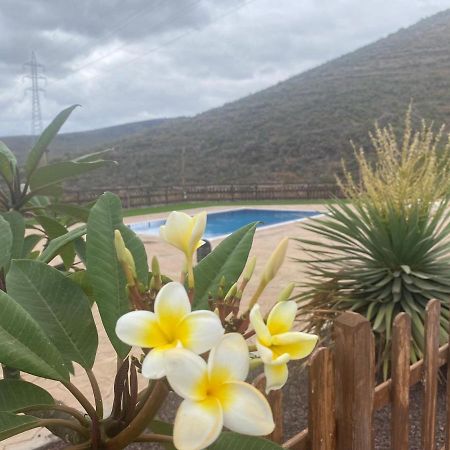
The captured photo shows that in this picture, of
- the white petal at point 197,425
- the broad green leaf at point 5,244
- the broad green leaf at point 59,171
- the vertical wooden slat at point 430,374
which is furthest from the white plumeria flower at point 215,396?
the vertical wooden slat at point 430,374

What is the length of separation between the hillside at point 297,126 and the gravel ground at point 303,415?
80.0 feet

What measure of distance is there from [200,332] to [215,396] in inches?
2.3

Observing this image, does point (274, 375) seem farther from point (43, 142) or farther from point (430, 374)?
point (430, 374)

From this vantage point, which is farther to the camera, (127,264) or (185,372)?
(127,264)

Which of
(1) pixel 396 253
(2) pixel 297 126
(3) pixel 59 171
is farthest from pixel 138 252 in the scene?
(2) pixel 297 126

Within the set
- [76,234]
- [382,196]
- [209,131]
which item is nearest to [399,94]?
[209,131]

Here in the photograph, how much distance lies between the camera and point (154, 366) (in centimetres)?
40

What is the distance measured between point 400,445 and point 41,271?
1.31 metres

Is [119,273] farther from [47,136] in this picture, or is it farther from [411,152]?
[411,152]

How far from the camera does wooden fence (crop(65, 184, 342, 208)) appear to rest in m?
18.8

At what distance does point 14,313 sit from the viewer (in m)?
0.58

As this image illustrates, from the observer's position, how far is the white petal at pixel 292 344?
0.47 metres

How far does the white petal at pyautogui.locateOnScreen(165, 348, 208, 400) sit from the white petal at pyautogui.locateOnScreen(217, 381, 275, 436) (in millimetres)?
27

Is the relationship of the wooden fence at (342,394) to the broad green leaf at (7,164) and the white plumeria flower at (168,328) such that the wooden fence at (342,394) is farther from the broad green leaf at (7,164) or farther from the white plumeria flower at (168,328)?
the broad green leaf at (7,164)
